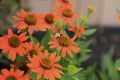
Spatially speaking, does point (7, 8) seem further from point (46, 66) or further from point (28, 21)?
point (46, 66)

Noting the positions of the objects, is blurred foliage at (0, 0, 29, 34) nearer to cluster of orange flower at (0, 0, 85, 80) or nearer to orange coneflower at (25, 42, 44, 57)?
cluster of orange flower at (0, 0, 85, 80)

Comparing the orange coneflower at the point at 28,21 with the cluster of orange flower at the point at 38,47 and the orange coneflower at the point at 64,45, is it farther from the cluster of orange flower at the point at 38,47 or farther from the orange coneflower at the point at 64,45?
the orange coneflower at the point at 64,45

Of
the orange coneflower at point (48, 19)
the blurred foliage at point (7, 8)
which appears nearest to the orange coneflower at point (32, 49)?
the orange coneflower at point (48, 19)

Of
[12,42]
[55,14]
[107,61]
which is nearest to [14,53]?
[12,42]

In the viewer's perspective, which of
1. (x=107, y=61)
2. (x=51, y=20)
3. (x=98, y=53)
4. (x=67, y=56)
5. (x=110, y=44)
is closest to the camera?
(x=67, y=56)

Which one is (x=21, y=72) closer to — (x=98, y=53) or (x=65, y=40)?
(x=65, y=40)

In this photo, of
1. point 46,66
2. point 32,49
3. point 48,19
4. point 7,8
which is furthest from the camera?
point 7,8

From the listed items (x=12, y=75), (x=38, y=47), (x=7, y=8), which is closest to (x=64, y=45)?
(x=38, y=47)
